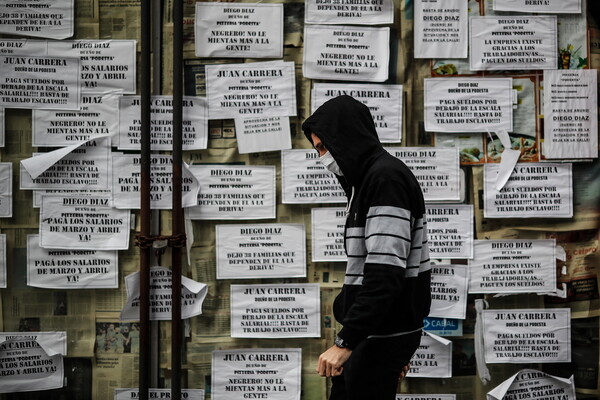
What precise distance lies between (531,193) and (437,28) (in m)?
0.87

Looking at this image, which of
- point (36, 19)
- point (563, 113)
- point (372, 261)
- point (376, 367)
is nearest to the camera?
point (372, 261)

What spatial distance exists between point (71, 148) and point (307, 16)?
121 centimetres

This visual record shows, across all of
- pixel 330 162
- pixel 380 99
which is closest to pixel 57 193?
pixel 330 162

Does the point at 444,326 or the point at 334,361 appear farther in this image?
the point at 444,326

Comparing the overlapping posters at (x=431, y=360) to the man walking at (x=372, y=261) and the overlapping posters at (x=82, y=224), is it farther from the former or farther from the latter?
the overlapping posters at (x=82, y=224)

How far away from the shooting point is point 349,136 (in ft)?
6.79

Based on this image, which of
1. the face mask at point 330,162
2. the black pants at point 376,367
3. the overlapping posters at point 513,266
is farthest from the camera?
the overlapping posters at point 513,266

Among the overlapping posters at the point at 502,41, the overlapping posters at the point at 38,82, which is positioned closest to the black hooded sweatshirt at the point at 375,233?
the overlapping posters at the point at 502,41

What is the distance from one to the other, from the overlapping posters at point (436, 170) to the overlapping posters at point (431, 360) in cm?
65

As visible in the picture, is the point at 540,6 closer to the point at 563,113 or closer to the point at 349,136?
the point at 563,113

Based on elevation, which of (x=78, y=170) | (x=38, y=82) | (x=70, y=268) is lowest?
(x=70, y=268)

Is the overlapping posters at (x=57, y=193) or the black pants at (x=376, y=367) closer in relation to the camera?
the black pants at (x=376, y=367)

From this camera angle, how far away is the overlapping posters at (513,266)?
2906 millimetres

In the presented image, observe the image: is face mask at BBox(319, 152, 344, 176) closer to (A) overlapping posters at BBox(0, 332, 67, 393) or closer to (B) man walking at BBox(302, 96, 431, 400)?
(B) man walking at BBox(302, 96, 431, 400)
